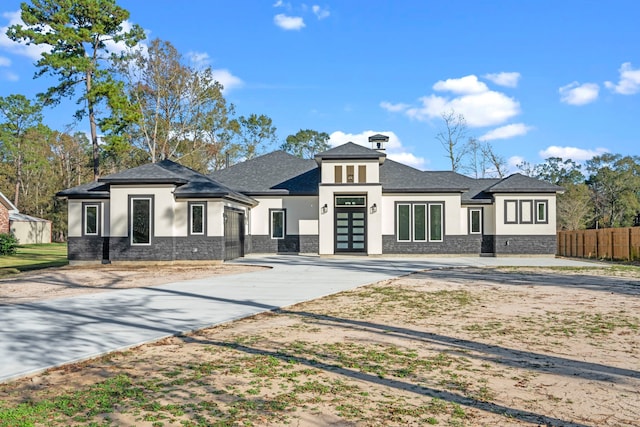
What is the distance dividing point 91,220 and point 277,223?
9341mm

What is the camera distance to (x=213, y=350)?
6340 millimetres

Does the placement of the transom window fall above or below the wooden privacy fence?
above

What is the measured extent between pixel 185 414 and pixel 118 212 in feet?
60.1

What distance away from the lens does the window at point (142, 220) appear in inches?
818

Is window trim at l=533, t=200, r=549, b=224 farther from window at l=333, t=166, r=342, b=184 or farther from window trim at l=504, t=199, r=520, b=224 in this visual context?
window at l=333, t=166, r=342, b=184

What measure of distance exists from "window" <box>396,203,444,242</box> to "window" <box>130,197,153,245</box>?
12317 millimetres

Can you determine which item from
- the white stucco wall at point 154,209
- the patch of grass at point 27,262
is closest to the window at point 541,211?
the white stucco wall at point 154,209

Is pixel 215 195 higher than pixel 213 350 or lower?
higher

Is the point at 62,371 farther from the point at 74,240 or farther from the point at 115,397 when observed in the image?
the point at 74,240

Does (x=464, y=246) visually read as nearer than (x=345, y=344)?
No

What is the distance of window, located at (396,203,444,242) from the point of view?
2600 centimetres

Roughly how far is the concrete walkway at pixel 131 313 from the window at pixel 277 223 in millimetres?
11459

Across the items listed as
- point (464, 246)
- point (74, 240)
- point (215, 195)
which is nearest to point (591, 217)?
point (464, 246)

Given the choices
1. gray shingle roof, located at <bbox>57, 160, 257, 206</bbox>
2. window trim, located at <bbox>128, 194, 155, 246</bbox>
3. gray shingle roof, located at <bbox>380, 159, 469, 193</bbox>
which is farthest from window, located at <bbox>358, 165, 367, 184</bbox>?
window trim, located at <bbox>128, 194, 155, 246</bbox>
